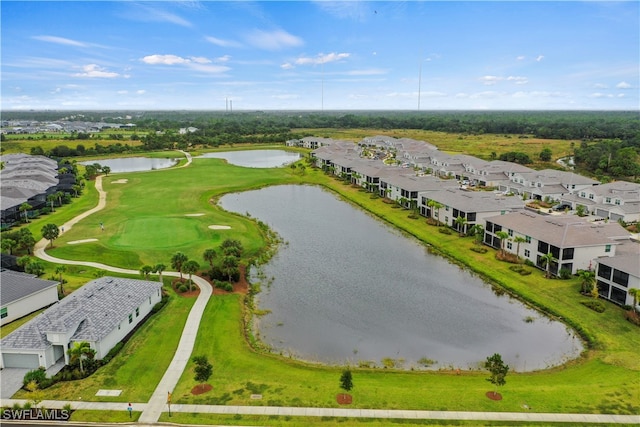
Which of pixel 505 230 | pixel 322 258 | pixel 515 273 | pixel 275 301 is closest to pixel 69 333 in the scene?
pixel 275 301

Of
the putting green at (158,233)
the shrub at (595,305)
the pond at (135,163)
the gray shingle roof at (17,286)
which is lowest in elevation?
the shrub at (595,305)

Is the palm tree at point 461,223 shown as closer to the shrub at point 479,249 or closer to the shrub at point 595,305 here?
the shrub at point 479,249

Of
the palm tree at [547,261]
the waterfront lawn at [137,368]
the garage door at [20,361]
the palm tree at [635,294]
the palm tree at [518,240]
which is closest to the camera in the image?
the waterfront lawn at [137,368]

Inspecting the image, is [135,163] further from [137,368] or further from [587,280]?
[587,280]

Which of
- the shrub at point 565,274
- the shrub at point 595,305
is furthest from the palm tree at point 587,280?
the shrub at point 565,274

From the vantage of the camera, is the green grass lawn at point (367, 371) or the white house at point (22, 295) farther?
the white house at point (22, 295)

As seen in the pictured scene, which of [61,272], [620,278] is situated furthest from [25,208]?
[620,278]
